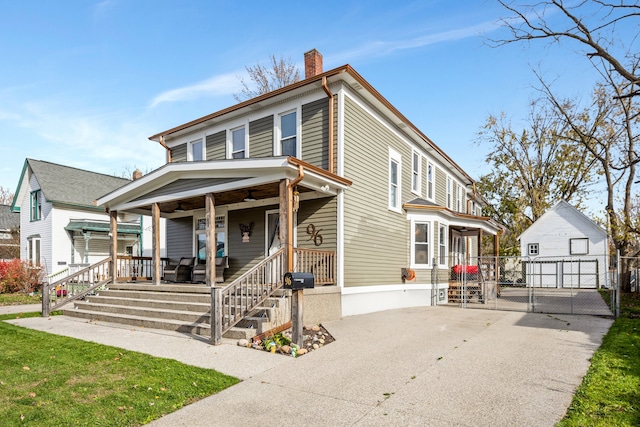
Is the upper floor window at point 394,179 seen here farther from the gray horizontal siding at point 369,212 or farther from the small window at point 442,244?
the small window at point 442,244

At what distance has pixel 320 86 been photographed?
10.8 meters

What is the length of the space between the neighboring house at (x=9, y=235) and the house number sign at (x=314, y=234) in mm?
27099

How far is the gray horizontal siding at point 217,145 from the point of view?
44.3 ft

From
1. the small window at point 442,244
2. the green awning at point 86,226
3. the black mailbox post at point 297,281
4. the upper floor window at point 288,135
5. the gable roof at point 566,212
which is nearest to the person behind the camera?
the black mailbox post at point 297,281

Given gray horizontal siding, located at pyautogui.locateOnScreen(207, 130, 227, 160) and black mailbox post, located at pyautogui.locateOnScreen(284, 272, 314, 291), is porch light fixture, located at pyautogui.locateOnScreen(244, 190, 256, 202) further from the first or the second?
black mailbox post, located at pyautogui.locateOnScreen(284, 272, 314, 291)

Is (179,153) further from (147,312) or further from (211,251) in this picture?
(147,312)

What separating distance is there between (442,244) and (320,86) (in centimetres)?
768

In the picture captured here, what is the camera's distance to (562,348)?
704 cm

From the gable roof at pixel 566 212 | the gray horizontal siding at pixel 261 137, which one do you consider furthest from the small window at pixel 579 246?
the gray horizontal siding at pixel 261 137

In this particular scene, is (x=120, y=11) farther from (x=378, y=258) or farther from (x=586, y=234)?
(x=586, y=234)

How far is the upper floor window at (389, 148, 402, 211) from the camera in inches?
526

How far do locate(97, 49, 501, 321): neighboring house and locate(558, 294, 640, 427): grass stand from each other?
544 cm

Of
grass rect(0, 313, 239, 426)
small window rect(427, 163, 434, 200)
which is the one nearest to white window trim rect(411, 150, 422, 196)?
small window rect(427, 163, 434, 200)

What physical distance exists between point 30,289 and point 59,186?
242 inches
